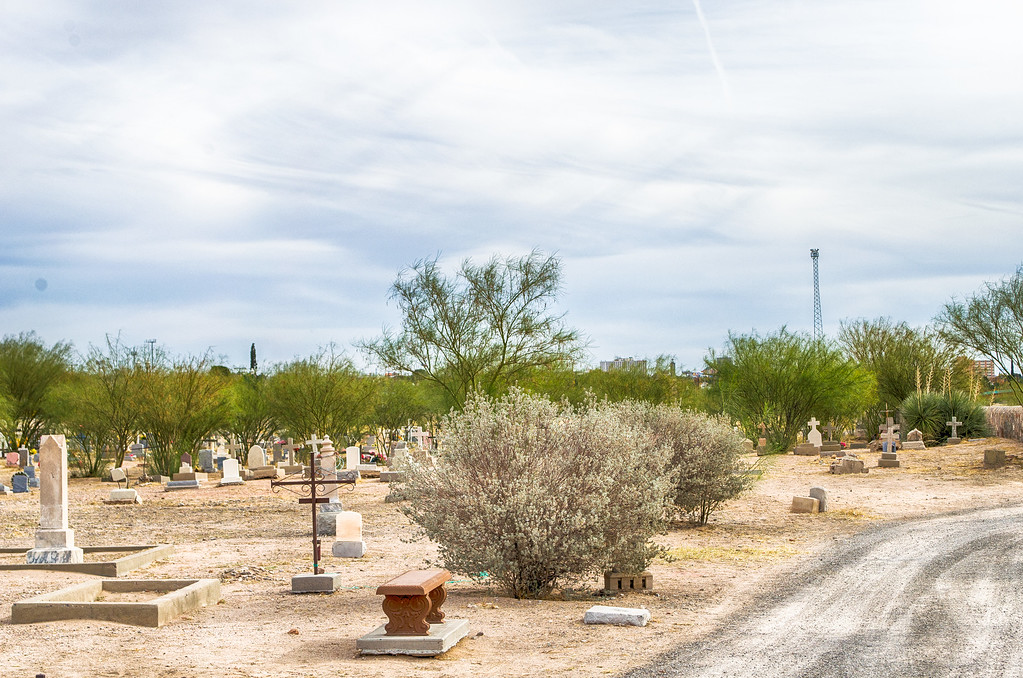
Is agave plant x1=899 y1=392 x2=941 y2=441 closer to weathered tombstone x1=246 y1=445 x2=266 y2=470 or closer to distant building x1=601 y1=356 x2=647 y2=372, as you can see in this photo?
distant building x1=601 y1=356 x2=647 y2=372

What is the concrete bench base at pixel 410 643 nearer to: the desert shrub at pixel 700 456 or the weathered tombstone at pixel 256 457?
the desert shrub at pixel 700 456

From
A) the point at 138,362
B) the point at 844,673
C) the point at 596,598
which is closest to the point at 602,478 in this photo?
the point at 596,598

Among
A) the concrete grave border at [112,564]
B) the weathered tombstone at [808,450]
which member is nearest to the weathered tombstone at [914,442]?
the weathered tombstone at [808,450]

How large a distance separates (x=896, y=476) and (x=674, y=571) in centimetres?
1844

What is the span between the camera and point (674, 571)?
44.2 feet

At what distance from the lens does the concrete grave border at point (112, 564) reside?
13.2 meters

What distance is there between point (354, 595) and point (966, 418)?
114ft

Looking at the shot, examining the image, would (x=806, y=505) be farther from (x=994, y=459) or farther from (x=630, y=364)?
(x=630, y=364)

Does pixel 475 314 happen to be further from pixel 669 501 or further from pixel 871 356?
pixel 871 356

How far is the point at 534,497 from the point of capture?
10859 mm

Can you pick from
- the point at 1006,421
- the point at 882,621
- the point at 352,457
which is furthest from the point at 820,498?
the point at 1006,421

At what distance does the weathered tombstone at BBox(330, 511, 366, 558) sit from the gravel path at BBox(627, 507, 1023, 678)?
6163 millimetres

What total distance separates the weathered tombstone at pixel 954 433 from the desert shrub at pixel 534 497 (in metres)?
30.2

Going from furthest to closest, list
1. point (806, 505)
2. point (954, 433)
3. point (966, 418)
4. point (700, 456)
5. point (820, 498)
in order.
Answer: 1. point (966, 418)
2. point (954, 433)
3. point (820, 498)
4. point (806, 505)
5. point (700, 456)
